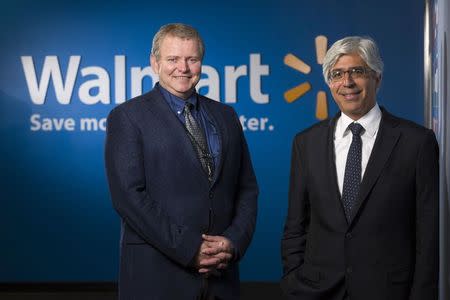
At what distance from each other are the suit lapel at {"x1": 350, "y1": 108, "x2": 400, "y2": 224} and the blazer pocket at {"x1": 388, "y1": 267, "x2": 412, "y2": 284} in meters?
0.21

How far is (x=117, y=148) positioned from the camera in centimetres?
300

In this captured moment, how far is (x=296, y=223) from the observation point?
275 centimetres

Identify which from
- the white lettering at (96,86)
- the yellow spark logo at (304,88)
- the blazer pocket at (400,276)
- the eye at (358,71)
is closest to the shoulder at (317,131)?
the eye at (358,71)

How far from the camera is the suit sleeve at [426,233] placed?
2.46 m

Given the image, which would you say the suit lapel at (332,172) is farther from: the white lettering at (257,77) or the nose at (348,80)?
the white lettering at (257,77)

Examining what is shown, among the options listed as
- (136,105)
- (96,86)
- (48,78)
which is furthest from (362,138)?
(48,78)

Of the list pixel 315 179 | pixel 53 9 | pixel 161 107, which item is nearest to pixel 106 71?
pixel 53 9

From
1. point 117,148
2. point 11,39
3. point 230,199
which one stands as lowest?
point 230,199

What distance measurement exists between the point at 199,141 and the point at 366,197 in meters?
0.79

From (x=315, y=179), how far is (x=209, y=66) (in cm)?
392

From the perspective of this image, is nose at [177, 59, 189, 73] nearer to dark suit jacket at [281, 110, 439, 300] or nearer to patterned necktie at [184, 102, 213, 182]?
patterned necktie at [184, 102, 213, 182]

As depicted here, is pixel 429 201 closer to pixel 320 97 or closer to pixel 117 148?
pixel 117 148

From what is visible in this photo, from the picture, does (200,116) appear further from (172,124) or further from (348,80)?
(348,80)

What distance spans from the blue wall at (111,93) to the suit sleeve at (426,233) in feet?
12.9
